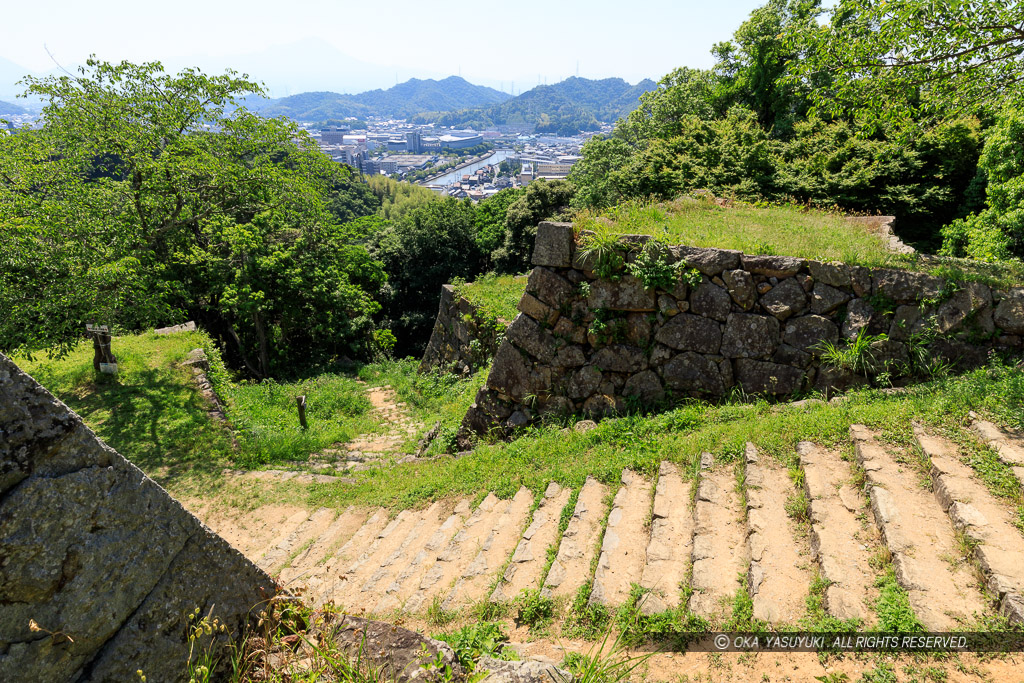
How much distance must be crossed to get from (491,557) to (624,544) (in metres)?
1.14

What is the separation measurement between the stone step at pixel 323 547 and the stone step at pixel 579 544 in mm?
2621

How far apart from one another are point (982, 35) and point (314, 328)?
16420 millimetres

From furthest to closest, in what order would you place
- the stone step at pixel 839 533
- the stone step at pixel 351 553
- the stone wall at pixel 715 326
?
the stone wall at pixel 715 326
the stone step at pixel 351 553
the stone step at pixel 839 533

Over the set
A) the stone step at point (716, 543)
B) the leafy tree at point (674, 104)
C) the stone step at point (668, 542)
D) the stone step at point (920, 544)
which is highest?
the leafy tree at point (674, 104)

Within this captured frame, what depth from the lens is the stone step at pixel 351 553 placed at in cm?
498

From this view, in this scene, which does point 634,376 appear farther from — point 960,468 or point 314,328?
point 314,328

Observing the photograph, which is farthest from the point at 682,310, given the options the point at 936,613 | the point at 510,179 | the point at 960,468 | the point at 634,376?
the point at 510,179

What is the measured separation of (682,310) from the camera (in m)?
6.94

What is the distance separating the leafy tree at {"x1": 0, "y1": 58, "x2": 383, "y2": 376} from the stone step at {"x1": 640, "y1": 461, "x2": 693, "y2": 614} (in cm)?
867

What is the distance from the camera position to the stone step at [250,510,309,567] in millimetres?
5932

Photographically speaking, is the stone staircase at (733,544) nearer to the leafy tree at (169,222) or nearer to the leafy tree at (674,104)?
the leafy tree at (169,222)

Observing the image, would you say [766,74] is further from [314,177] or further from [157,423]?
[157,423]

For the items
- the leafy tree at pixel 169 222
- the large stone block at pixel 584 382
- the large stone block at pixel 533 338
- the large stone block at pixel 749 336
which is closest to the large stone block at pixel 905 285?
the large stone block at pixel 749 336

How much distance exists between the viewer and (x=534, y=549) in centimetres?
454
